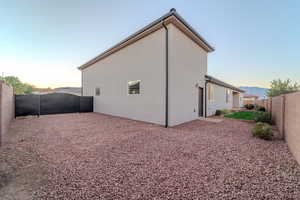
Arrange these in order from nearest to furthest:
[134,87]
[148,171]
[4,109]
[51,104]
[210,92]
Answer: [148,171], [4,109], [134,87], [210,92], [51,104]

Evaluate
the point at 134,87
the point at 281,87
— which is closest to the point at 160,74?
the point at 134,87

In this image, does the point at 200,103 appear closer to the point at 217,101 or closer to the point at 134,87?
the point at 217,101

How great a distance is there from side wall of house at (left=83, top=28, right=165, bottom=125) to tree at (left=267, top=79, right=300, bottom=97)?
2831 cm

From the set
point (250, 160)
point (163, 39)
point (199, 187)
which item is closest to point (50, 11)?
point (163, 39)

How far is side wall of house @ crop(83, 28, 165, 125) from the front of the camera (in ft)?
20.1

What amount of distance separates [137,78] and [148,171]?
5.69 meters

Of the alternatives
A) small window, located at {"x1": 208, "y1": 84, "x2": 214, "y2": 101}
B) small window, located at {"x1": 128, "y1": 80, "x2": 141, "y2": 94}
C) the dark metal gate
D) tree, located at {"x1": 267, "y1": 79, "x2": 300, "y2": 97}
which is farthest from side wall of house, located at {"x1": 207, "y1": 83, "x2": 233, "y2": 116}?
tree, located at {"x1": 267, "y1": 79, "x2": 300, "y2": 97}

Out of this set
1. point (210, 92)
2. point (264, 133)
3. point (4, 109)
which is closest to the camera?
point (264, 133)

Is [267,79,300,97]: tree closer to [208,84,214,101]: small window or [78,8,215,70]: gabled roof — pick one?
[208,84,214,101]: small window

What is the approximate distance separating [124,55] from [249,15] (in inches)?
309

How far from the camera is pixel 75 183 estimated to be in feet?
6.16

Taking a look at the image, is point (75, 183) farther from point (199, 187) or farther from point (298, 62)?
point (298, 62)

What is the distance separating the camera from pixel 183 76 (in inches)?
261

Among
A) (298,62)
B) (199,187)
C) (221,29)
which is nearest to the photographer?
(199,187)
